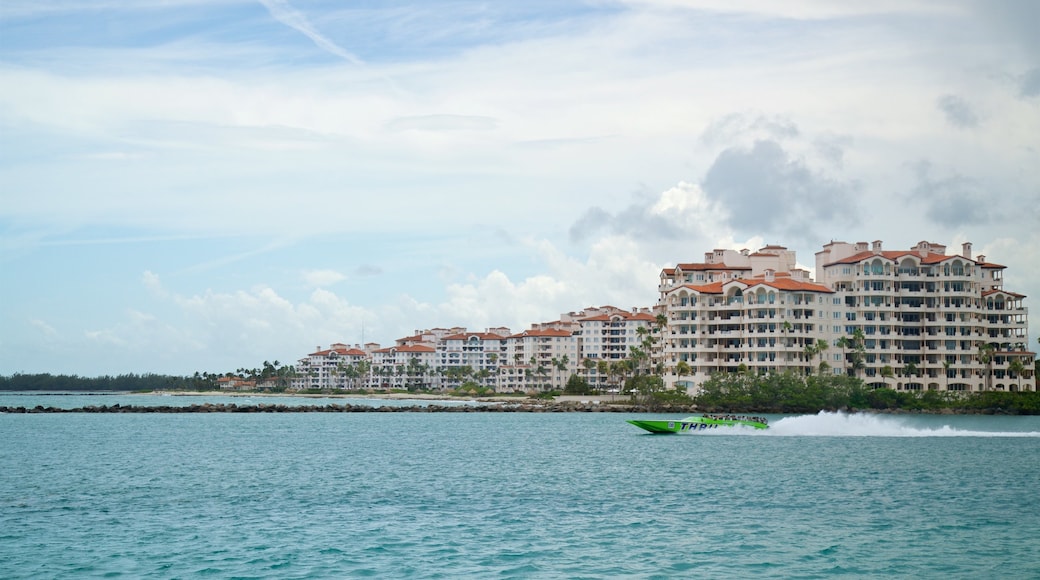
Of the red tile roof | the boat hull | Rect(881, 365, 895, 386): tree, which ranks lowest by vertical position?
the boat hull

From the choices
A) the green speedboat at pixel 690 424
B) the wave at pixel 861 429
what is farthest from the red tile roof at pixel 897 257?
the green speedboat at pixel 690 424

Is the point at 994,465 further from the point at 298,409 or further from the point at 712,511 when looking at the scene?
the point at 298,409

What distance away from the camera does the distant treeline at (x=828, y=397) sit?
5177 inches

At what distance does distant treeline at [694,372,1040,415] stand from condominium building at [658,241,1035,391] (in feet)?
15.1

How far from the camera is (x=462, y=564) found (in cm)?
2909

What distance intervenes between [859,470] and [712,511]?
21010 millimetres

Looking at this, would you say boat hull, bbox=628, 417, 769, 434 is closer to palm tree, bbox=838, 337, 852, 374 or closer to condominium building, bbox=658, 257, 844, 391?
condominium building, bbox=658, 257, 844, 391

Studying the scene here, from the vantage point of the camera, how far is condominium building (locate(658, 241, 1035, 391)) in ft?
464

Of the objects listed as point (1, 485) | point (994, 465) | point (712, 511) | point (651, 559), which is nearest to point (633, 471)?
point (712, 511)

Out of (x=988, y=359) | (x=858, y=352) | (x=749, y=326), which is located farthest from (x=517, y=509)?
(x=988, y=359)

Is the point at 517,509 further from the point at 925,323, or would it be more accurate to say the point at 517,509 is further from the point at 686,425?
the point at 925,323

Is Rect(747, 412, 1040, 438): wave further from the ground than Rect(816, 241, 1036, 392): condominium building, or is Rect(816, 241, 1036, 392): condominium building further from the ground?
Rect(816, 241, 1036, 392): condominium building

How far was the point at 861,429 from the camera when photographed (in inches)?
3991

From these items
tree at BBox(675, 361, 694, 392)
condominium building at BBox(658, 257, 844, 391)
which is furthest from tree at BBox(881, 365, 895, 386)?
tree at BBox(675, 361, 694, 392)
